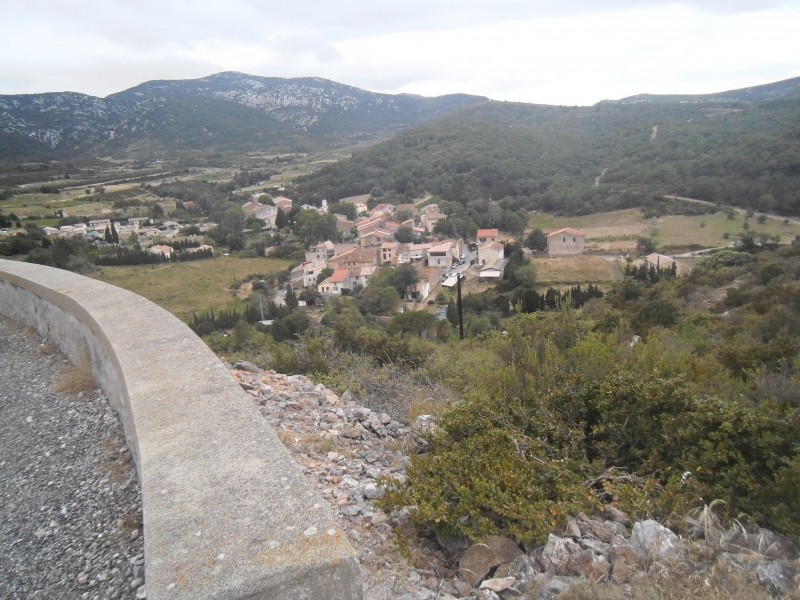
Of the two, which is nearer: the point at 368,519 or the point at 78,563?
the point at 78,563

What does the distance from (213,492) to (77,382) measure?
2.55 metres

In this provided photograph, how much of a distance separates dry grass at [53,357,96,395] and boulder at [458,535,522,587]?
9.46 feet

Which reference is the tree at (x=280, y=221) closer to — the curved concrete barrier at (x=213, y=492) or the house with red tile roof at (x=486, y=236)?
the house with red tile roof at (x=486, y=236)

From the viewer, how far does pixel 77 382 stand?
12.1ft

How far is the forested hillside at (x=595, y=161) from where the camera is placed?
44938mm

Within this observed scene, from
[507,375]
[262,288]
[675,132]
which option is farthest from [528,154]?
[507,375]

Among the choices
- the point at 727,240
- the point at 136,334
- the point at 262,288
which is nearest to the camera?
the point at 136,334

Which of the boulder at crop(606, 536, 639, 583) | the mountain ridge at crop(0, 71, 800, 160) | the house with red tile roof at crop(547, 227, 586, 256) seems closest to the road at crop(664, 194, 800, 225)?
the house with red tile roof at crop(547, 227, 586, 256)

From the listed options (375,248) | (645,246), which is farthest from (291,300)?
(645,246)

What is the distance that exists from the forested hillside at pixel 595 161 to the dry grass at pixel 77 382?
46.0 metres

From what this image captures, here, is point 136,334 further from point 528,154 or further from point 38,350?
point 528,154

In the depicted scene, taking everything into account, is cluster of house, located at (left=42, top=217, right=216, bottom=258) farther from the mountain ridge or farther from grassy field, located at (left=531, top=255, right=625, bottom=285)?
the mountain ridge

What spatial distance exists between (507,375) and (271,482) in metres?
2.61

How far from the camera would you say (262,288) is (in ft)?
98.7
